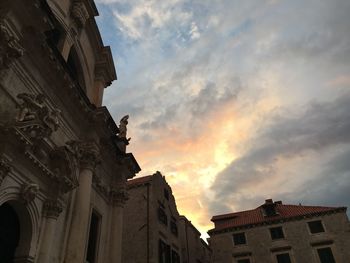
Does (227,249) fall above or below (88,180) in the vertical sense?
above

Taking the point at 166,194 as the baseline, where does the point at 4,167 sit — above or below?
below

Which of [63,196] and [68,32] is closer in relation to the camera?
[63,196]

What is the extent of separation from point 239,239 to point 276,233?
409cm

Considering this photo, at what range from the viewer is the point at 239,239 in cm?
3769

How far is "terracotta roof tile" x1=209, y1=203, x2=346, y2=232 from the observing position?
1435 inches

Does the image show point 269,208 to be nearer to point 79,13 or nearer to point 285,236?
point 285,236

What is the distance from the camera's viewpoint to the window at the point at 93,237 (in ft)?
43.1

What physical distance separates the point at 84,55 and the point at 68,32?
1.80m

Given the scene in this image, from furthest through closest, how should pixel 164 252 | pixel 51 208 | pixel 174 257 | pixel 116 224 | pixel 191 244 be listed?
pixel 191 244 → pixel 174 257 → pixel 164 252 → pixel 116 224 → pixel 51 208

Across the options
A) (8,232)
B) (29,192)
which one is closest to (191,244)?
(8,232)

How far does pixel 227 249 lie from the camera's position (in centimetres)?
3731

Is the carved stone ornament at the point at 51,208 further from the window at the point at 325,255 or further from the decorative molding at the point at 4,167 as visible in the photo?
the window at the point at 325,255

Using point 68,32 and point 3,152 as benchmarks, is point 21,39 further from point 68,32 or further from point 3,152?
point 68,32

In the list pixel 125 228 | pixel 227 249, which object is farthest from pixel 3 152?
pixel 227 249
